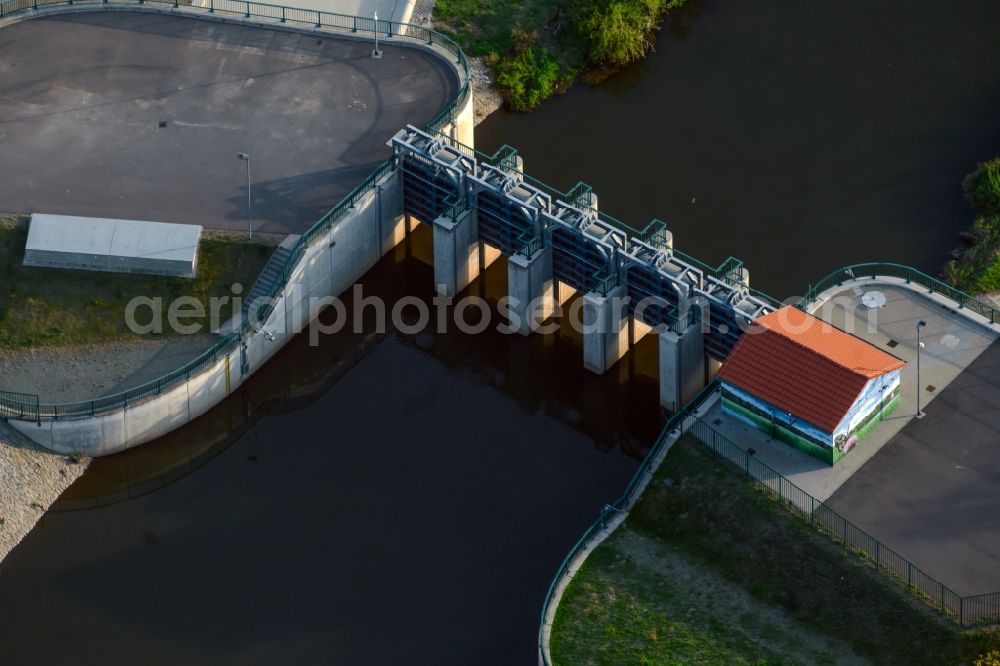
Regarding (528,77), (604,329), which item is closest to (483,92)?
(528,77)

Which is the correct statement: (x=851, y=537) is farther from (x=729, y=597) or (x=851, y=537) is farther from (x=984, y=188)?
(x=984, y=188)

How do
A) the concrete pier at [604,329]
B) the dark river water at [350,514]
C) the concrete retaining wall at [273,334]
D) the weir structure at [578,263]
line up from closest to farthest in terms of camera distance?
the dark river water at [350,514]
the concrete retaining wall at [273,334]
the weir structure at [578,263]
the concrete pier at [604,329]

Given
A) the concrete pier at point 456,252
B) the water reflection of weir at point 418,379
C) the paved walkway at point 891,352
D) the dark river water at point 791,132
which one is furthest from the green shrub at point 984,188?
the concrete pier at point 456,252

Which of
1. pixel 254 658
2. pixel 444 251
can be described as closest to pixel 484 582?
pixel 254 658

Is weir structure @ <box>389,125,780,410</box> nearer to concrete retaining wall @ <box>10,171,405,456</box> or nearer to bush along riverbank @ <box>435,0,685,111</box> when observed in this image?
concrete retaining wall @ <box>10,171,405,456</box>

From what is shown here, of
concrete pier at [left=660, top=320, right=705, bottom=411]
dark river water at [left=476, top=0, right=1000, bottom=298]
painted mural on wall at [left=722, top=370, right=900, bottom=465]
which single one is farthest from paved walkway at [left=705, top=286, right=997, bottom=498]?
dark river water at [left=476, top=0, right=1000, bottom=298]

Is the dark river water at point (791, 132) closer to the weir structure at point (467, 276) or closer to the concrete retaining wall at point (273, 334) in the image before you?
the weir structure at point (467, 276)
